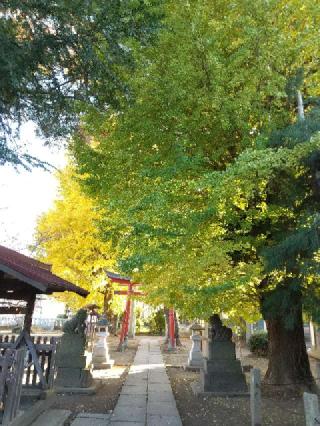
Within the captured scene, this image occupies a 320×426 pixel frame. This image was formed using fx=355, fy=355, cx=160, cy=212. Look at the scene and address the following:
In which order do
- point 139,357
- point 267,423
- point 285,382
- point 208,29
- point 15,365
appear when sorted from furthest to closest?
point 139,357 < point 285,382 < point 208,29 < point 267,423 < point 15,365

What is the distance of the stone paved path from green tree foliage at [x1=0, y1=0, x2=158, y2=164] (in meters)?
5.37

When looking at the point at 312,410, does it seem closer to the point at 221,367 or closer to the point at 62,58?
the point at 221,367

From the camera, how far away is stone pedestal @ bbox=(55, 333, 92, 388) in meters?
9.81

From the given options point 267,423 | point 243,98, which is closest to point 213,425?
point 267,423

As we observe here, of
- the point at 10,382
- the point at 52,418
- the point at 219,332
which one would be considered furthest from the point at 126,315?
the point at 10,382

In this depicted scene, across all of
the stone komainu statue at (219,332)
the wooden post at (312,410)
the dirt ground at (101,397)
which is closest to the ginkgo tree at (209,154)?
the stone komainu statue at (219,332)

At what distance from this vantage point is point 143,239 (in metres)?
7.42

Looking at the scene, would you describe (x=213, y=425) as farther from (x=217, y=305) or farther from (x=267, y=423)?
(x=217, y=305)

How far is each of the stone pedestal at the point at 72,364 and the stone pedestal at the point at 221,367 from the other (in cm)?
332

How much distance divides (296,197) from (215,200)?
Result: 191cm

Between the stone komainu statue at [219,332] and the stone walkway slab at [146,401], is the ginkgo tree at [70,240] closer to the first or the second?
the stone walkway slab at [146,401]

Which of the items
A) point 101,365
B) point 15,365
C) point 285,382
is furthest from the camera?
point 101,365

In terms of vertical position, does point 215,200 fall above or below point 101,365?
above

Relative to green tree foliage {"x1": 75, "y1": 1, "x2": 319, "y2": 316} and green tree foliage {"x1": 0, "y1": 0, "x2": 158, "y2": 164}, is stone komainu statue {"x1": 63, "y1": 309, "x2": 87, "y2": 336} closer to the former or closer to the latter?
green tree foliage {"x1": 75, "y1": 1, "x2": 319, "y2": 316}
